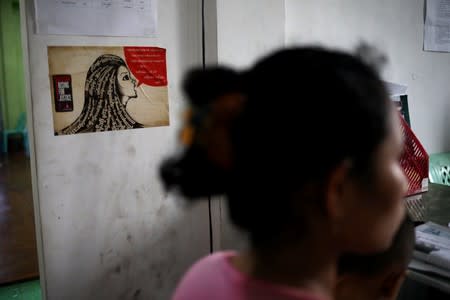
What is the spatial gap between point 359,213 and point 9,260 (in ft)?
8.59

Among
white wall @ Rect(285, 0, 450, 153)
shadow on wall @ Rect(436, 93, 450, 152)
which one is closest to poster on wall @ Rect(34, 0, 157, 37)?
white wall @ Rect(285, 0, 450, 153)

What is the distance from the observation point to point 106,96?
1.51m

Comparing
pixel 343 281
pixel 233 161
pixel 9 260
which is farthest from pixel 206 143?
pixel 9 260

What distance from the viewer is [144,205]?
5.46 ft

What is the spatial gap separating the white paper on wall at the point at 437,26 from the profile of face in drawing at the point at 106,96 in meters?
1.84

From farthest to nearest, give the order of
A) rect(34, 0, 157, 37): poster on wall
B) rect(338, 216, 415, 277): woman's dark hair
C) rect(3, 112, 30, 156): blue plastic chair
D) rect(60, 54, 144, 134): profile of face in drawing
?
rect(3, 112, 30, 156): blue plastic chair → rect(60, 54, 144, 134): profile of face in drawing → rect(34, 0, 157, 37): poster on wall → rect(338, 216, 415, 277): woman's dark hair

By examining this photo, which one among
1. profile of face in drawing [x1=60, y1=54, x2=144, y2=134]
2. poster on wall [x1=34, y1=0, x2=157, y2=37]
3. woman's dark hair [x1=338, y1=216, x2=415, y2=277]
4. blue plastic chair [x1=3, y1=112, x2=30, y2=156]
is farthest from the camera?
blue plastic chair [x1=3, y1=112, x2=30, y2=156]

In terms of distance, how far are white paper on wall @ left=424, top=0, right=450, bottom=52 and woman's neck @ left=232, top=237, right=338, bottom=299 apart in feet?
7.61

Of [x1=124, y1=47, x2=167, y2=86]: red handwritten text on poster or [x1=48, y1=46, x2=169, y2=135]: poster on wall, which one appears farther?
[x1=124, y1=47, x2=167, y2=86]: red handwritten text on poster

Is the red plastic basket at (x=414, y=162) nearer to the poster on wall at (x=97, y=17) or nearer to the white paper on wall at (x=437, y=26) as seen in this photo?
the poster on wall at (x=97, y=17)

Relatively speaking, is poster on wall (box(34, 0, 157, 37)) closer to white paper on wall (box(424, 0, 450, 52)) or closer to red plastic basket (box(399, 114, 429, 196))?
red plastic basket (box(399, 114, 429, 196))

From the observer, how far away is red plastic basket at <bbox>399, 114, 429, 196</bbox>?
1.51 m

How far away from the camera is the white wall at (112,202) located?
1.45m

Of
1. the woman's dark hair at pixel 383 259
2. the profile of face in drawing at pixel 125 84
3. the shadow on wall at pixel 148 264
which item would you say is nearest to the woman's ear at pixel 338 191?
the woman's dark hair at pixel 383 259
